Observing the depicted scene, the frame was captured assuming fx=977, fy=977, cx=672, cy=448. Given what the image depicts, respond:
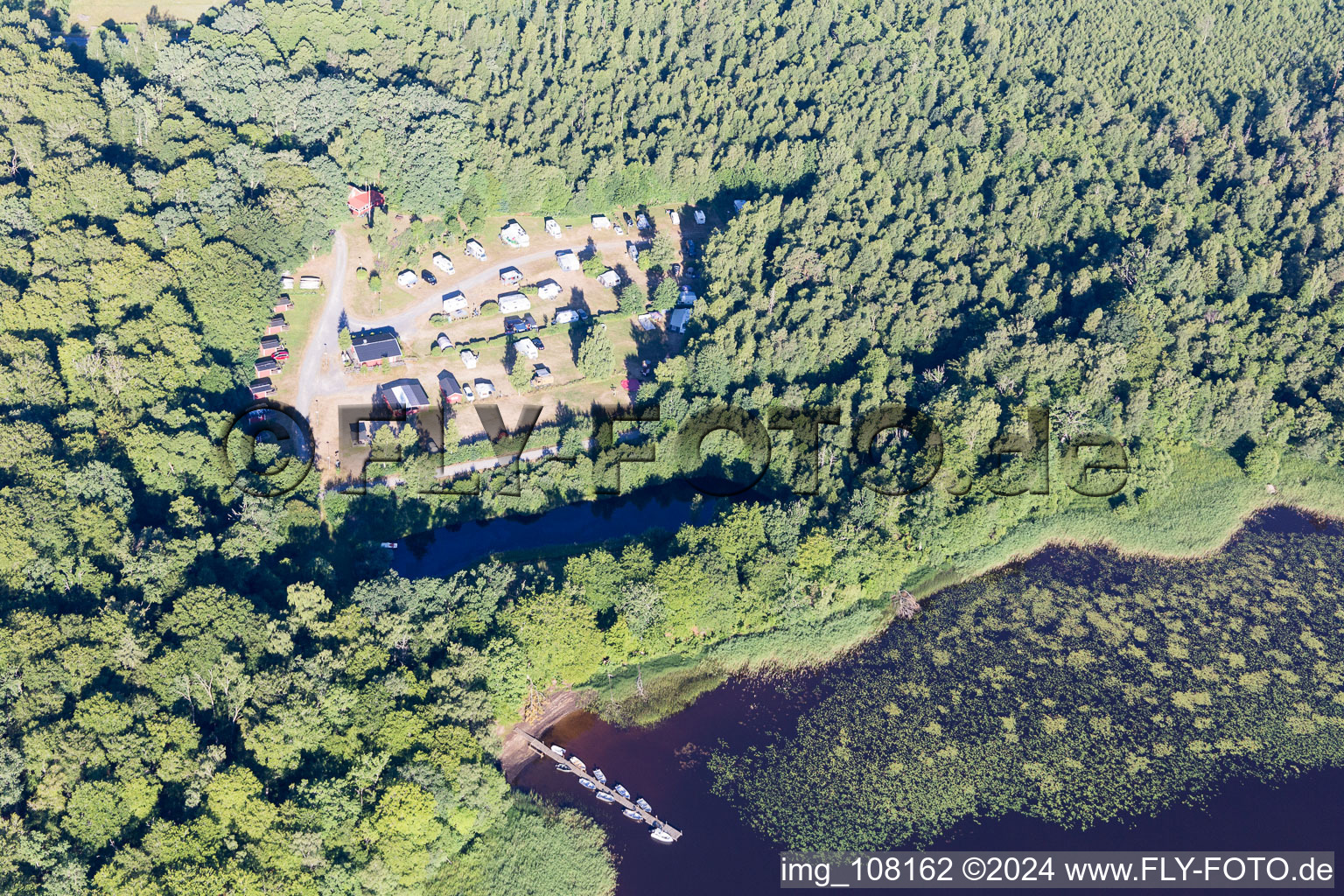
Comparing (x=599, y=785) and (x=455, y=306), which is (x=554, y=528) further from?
(x=455, y=306)

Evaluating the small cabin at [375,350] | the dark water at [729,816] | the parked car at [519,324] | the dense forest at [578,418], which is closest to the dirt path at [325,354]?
the small cabin at [375,350]

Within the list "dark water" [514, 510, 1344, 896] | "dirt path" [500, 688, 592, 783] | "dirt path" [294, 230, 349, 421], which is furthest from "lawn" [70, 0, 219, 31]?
"dark water" [514, 510, 1344, 896]

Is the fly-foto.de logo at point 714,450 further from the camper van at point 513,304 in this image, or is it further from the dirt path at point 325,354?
the camper van at point 513,304

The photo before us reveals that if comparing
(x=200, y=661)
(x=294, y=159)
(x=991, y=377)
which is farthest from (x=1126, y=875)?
(x=294, y=159)

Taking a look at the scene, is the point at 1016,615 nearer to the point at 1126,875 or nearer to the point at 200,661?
the point at 1126,875

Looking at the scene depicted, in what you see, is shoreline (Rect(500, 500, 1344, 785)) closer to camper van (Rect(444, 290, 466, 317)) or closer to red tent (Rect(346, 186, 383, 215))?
camper van (Rect(444, 290, 466, 317))
